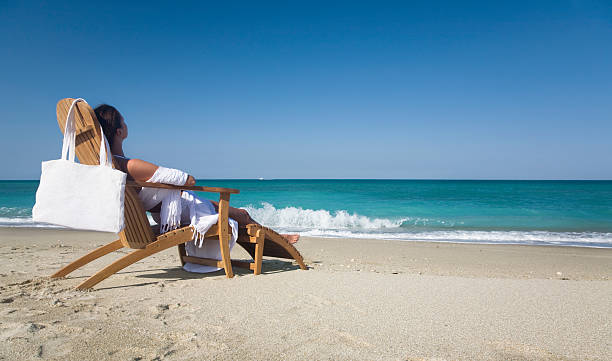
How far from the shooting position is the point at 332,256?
6.98m

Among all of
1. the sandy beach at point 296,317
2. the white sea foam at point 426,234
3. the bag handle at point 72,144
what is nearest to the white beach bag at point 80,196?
the bag handle at point 72,144

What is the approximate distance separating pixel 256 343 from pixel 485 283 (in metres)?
2.63

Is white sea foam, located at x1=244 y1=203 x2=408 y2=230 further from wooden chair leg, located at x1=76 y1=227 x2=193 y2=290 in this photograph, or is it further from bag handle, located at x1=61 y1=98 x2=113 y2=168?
bag handle, located at x1=61 y1=98 x2=113 y2=168

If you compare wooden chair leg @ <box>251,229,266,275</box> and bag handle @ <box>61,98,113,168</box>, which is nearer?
bag handle @ <box>61,98,113,168</box>

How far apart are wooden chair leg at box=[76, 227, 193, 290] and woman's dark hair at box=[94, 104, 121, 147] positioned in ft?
3.28

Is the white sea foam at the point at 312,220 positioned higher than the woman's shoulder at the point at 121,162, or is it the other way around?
the woman's shoulder at the point at 121,162

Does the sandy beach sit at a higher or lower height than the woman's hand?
lower

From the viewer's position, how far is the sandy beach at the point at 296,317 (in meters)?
2.10

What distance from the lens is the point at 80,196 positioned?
10.0 feet

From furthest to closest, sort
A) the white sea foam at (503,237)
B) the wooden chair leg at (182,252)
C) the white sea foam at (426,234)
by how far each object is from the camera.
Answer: the white sea foam at (426,234) → the white sea foam at (503,237) → the wooden chair leg at (182,252)

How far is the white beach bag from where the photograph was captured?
9.89 feet

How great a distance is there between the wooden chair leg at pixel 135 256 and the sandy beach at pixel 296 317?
0.13 m

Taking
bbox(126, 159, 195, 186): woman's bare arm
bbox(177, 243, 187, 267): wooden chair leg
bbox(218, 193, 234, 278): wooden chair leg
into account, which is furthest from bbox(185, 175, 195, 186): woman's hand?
bbox(177, 243, 187, 267): wooden chair leg

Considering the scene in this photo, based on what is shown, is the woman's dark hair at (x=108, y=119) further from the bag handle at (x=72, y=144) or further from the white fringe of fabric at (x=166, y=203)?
the white fringe of fabric at (x=166, y=203)
